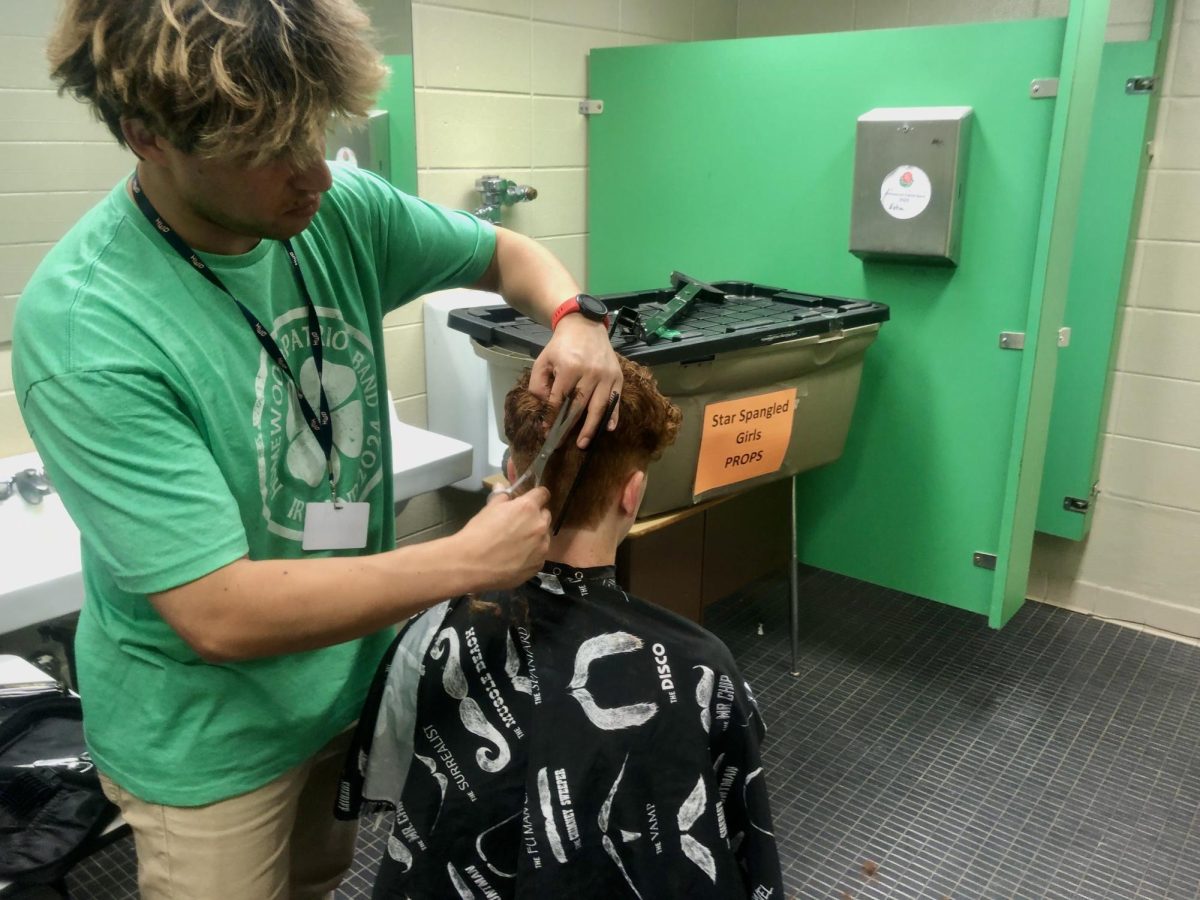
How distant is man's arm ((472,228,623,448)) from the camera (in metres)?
1.08

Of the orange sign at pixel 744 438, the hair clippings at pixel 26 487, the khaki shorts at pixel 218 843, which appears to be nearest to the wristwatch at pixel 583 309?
the khaki shorts at pixel 218 843

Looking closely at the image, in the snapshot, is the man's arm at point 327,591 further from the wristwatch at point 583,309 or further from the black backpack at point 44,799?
the black backpack at point 44,799

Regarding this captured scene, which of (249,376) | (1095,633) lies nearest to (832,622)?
(1095,633)

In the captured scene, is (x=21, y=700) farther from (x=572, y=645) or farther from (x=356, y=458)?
(x=572, y=645)

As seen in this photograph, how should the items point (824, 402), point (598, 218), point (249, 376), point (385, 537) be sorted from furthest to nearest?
point (598, 218), point (824, 402), point (385, 537), point (249, 376)

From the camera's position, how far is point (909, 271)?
2119mm

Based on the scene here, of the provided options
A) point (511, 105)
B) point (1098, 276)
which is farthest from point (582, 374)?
point (1098, 276)

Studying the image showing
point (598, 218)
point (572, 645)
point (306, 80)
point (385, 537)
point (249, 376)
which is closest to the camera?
point (306, 80)

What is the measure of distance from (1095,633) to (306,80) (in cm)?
271

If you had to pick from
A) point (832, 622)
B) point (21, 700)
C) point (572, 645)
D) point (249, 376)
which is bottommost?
point (832, 622)

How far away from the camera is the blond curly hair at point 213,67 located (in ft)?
2.41

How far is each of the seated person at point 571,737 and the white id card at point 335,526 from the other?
0.50 ft

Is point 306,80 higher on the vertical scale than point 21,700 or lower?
higher

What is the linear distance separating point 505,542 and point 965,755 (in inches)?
67.3
